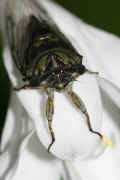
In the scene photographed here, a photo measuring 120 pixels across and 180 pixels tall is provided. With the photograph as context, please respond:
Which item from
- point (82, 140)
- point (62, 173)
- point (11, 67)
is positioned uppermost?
point (11, 67)

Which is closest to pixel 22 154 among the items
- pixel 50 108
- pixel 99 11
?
pixel 50 108

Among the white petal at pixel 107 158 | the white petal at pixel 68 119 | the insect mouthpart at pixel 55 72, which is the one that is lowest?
the white petal at pixel 107 158

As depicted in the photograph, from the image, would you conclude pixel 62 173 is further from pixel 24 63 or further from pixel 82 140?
pixel 24 63

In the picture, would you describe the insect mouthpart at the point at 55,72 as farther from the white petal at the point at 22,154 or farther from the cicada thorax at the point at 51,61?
the white petal at the point at 22,154

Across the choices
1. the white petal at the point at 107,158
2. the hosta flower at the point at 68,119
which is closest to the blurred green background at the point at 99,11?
the hosta flower at the point at 68,119

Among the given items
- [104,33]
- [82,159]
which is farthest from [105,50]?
[82,159]

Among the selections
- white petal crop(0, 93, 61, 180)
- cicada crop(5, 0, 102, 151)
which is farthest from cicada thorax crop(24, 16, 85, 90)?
white petal crop(0, 93, 61, 180)

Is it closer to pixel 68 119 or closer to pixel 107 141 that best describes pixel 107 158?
pixel 107 141
